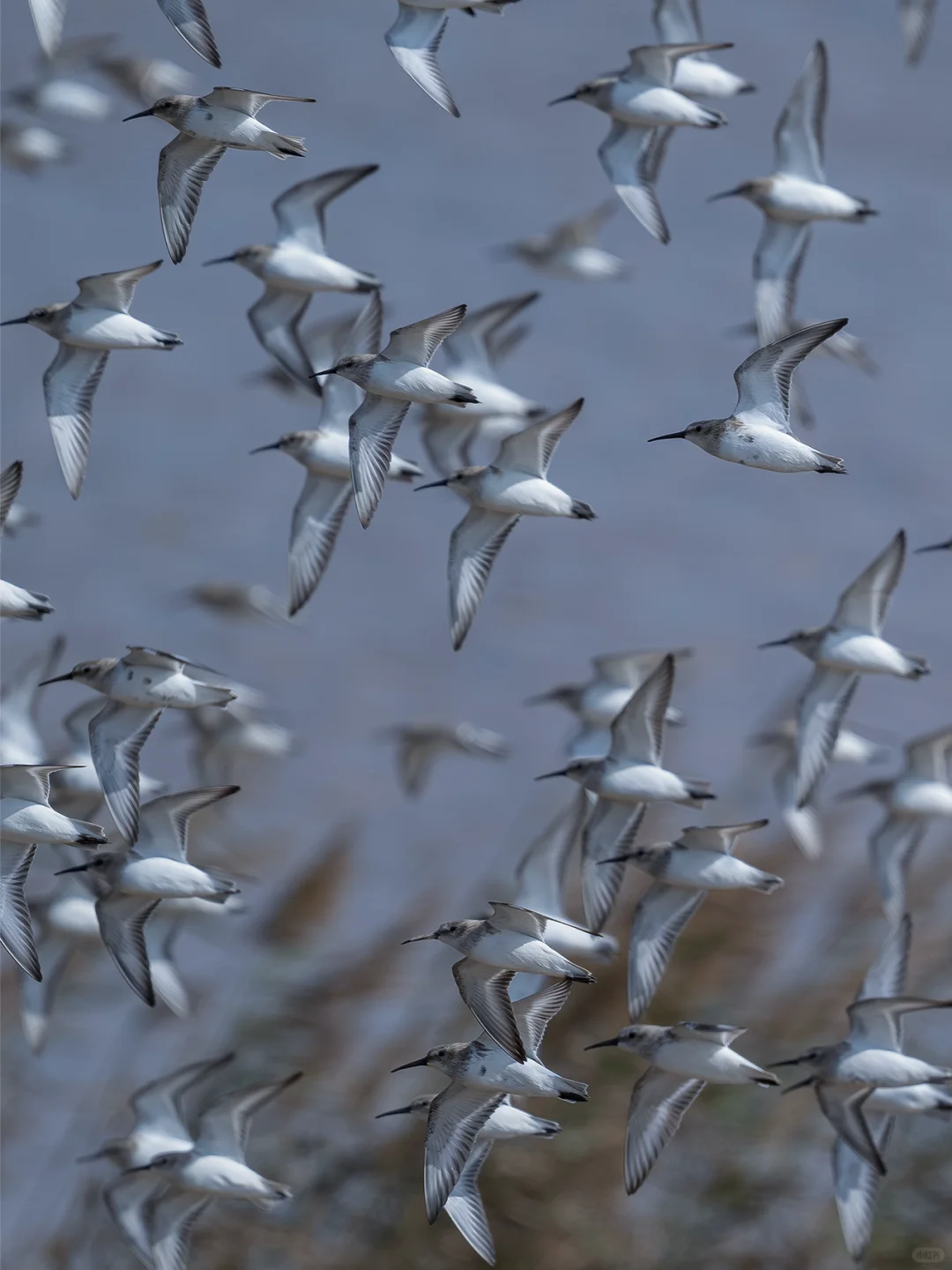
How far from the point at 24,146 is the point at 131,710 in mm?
5592

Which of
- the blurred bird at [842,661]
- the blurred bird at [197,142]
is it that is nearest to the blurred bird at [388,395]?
the blurred bird at [197,142]

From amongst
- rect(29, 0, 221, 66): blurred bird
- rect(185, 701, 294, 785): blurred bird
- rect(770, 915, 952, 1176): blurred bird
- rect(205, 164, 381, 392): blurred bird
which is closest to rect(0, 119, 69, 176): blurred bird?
rect(185, 701, 294, 785): blurred bird

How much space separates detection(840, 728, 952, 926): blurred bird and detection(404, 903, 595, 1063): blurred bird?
250cm

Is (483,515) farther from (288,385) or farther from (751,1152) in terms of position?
(751,1152)

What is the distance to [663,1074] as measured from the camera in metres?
5.17

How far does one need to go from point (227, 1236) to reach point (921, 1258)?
2.53m

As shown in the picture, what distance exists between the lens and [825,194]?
6.55 m

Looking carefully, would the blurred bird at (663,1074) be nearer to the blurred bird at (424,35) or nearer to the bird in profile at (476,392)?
the bird in profile at (476,392)

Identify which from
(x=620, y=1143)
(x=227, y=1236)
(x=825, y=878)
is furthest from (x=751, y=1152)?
(x=227, y=1236)

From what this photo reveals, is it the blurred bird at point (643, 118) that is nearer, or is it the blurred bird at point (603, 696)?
the blurred bird at point (643, 118)

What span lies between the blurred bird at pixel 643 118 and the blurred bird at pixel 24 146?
4675mm

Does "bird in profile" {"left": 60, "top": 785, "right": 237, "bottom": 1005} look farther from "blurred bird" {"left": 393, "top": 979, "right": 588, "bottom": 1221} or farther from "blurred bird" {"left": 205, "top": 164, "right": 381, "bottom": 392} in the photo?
"blurred bird" {"left": 205, "top": 164, "right": 381, "bottom": 392}

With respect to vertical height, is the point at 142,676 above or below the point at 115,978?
above

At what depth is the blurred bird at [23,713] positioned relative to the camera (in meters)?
6.59
